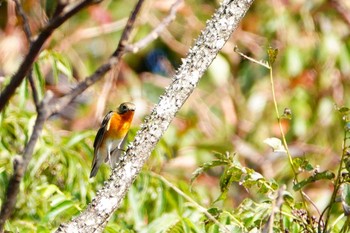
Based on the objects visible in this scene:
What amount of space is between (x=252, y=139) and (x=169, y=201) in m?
4.01

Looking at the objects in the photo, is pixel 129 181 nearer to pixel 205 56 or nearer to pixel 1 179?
pixel 205 56

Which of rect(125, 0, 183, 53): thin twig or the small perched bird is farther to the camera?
the small perched bird

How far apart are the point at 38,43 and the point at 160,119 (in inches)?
27.7

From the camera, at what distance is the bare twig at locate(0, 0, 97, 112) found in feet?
4.76

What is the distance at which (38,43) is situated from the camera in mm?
1464

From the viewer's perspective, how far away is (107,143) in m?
3.89

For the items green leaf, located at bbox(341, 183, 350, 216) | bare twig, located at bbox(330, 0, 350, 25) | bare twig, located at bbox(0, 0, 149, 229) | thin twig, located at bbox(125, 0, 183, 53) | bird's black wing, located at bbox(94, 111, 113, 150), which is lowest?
bird's black wing, located at bbox(94, 111, 113, 150)

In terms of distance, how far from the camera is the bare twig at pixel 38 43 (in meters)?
1.45

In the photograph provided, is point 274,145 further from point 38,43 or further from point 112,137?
point 112,137

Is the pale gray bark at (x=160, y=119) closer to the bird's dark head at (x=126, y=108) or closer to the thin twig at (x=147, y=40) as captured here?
the thin twig at (x=147, y=40)

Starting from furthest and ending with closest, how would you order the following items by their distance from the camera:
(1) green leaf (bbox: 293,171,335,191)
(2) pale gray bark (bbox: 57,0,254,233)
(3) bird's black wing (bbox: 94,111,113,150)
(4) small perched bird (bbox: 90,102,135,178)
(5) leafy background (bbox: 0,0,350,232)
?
(5) leafy background (bbox: 0,0,350,232) < (3) bird's black wing (bbox: 94,111,113,150) < (4) small perched bird (bbox: 90,102,135,178) < (1) green leaf (bbox: 293,171,335,191) < (2) pale gray bark (bbox: 57,0,254,233)

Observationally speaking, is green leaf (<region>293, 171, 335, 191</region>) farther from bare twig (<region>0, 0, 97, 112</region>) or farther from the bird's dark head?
the bird's dark head

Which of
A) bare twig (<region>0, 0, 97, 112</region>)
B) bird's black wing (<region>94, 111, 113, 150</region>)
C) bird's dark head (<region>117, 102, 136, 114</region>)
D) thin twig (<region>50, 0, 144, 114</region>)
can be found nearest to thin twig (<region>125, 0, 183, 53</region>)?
thin twig (<region>50, 0, 144, 114</region>)

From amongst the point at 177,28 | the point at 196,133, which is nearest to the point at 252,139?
the point at 196,133
